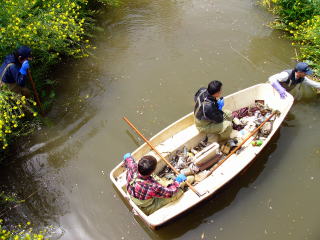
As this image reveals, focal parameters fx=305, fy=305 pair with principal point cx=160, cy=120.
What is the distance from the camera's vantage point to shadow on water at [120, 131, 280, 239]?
5699mm

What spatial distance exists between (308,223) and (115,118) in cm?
469

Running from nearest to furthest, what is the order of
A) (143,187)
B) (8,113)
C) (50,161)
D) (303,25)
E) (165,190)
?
(143,187) → (165,190) → (8,113) → (50,161) → (303,25)

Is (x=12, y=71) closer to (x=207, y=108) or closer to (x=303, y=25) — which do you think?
(x=207, y=108)

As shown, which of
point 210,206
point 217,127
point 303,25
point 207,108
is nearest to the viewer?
point 207,108

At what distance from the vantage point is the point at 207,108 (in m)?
5.85

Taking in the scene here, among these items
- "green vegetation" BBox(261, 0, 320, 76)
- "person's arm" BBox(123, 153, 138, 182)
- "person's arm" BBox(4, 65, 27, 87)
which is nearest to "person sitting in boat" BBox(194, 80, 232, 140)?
"person's arm" BBox(123, 153, 138, 182)

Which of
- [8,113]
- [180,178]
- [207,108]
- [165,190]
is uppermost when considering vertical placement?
[8,113]

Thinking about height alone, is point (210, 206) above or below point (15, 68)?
below

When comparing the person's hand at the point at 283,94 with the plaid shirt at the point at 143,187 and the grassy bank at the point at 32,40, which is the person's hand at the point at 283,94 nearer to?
the plaid shirt at the point at 143,187

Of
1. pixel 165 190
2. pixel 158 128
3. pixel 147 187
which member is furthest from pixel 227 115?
pixel 147 187

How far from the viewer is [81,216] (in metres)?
5.92

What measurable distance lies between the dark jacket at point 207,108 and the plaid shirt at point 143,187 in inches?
64.5

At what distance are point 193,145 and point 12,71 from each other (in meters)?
3.99

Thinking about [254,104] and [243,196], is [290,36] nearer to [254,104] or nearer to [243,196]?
[254,104]
